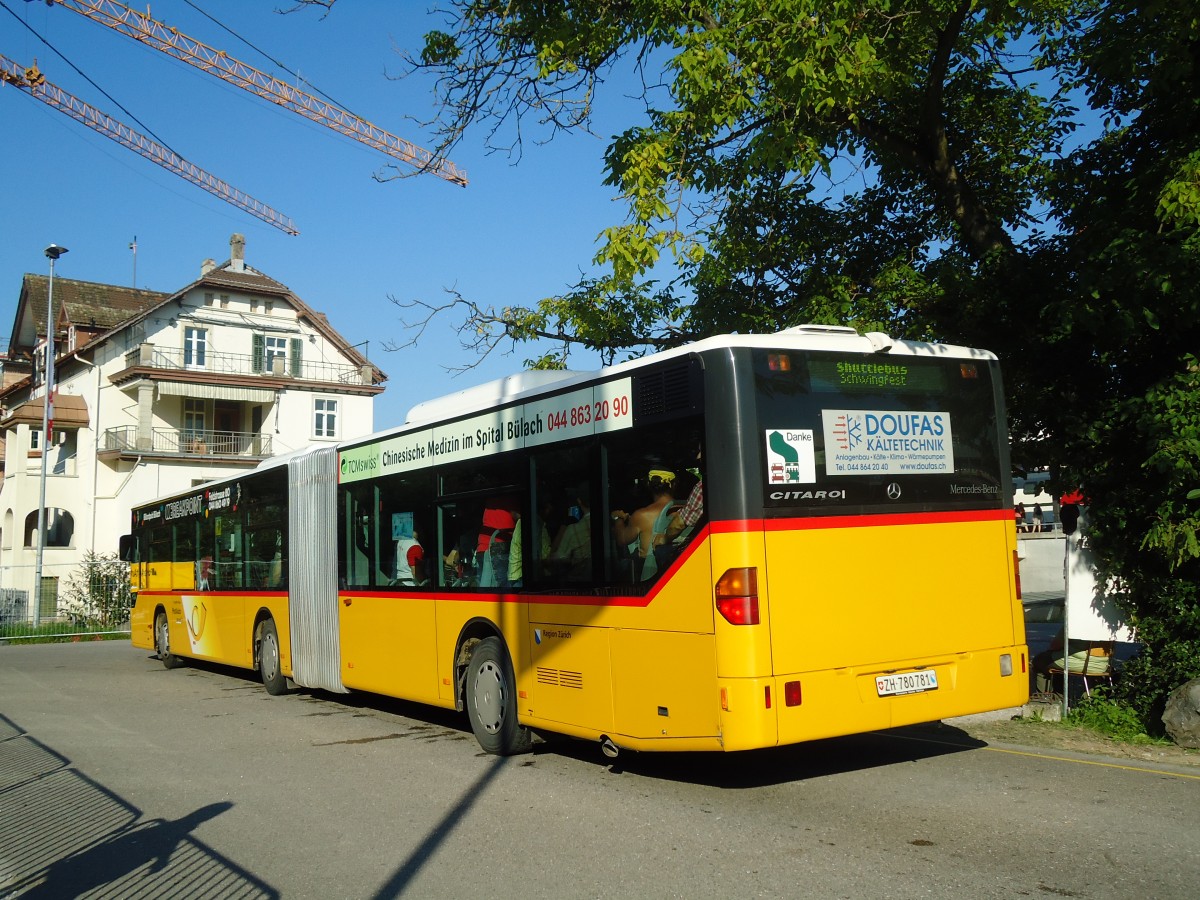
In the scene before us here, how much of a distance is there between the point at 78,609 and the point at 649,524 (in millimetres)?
31081

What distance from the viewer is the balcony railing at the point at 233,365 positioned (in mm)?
50344

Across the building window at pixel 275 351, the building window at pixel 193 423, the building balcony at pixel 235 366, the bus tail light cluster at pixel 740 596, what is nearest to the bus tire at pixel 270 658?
the bus tail light cluster at pixel 740 596

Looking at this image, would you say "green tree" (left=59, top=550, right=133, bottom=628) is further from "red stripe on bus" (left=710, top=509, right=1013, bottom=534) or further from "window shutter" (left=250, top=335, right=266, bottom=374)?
"red stripe on bus" (left=710, top=509, right=1013, bottom=534)

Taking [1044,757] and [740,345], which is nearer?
[740,345]

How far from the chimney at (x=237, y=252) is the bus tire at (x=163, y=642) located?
41460 mm

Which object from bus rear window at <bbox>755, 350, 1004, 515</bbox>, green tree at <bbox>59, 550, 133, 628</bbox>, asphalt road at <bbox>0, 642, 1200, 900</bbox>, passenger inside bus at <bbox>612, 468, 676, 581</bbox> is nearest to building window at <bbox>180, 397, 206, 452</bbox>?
green tree at <bbox>59, 550, 133, 628</bbox>

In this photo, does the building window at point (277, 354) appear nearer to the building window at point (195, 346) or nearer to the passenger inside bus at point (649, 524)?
the building window at point (195, 346)

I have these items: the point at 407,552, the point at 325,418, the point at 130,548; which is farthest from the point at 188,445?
the point at 407,552

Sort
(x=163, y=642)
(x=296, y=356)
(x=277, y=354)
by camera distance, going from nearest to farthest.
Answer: (x=163, y=642) → (x=277, y=354) → (x=296, y=356)

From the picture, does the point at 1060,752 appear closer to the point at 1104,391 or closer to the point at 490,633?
the point at 1104,391

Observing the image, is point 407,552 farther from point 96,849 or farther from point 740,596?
point 740,596

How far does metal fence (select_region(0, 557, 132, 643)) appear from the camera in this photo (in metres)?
31.7

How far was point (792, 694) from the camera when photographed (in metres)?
7.07

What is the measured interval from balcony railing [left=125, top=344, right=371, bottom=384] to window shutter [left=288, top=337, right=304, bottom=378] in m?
0.14
